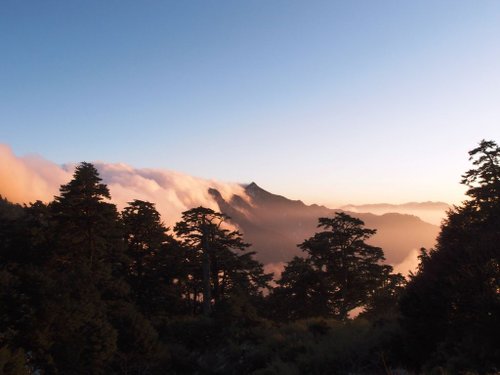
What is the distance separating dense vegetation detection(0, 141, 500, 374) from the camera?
1469cm

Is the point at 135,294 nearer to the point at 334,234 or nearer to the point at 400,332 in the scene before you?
the point at 334,234

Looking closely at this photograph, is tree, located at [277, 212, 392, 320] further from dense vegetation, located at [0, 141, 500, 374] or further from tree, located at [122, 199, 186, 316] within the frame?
tree, located at [122, 199, 186, 316]

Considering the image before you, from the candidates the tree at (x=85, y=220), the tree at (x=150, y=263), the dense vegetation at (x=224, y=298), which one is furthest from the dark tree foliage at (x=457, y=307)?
the tree at (x=150, y=263)

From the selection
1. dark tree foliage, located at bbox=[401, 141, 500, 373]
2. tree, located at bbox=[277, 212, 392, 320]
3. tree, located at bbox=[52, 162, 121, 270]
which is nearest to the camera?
dark tree foliage, located at bbox=[401, 141, 500, 373]

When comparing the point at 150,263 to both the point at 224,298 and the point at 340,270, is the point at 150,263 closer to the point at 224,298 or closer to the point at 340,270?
the point at 224,298

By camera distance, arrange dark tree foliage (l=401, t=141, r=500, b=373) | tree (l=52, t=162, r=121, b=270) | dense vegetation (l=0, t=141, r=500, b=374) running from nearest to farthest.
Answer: dark tree foliage (l=401, t=141, r=500, b=373), dense vegetation (l=0, t=141, r=500, b=374), tree (l=52, t=162, r=121, b=270)

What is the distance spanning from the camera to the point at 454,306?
14.4 metres

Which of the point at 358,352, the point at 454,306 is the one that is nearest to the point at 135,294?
the point at 358,352

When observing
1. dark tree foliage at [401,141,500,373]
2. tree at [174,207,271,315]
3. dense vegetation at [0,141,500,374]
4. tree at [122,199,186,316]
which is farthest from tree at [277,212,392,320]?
dark tree foliage at [401,141,500,373]

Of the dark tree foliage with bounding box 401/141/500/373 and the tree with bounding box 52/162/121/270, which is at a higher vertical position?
the tree with bounding box 52/162/121/270

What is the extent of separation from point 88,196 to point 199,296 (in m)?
19.4

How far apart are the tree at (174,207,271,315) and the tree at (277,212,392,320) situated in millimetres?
4686

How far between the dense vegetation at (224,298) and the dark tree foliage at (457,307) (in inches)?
1.9

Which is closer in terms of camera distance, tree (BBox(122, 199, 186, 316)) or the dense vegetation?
the dense vegetation
